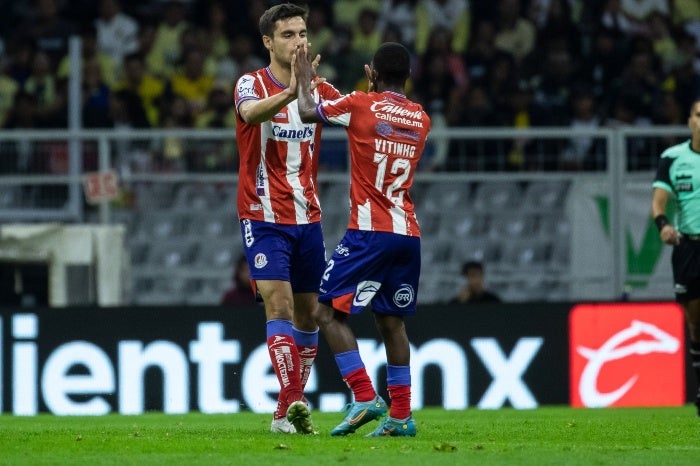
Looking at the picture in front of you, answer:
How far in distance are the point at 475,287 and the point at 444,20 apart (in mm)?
5575

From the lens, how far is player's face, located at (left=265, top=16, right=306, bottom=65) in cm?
874

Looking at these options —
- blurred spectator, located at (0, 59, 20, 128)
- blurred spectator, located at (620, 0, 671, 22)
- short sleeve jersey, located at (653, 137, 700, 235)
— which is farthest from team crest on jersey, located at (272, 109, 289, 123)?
blurred spectator, located at (620, 0, 671, 22)

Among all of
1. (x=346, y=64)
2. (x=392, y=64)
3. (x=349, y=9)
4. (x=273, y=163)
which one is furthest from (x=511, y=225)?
(x=392, y=64)

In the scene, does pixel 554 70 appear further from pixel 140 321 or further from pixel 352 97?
pixel 352 97

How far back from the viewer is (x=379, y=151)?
823 cm

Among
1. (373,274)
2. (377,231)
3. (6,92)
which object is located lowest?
(373,274)

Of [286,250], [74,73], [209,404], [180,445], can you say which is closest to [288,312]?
[286,250]

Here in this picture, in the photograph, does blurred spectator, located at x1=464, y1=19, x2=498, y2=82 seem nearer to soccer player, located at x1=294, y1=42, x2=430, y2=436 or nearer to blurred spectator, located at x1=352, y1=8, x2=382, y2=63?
blurred spectator, located at x1=352, y1=8, x2=382, y2=63

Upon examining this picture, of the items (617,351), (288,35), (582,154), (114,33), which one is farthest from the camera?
(114,33)

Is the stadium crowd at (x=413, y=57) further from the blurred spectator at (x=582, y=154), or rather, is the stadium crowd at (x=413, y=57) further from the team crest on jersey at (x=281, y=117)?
the team crest on jersey at (x=281, y=117)

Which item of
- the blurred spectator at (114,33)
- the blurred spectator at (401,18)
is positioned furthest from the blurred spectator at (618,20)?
the blurred spectator at (114,33)

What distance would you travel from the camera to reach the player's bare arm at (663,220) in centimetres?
1100

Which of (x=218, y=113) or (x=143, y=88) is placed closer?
(x=218, y=113)

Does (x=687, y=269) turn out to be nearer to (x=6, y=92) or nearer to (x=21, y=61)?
(x=6, y=92)
